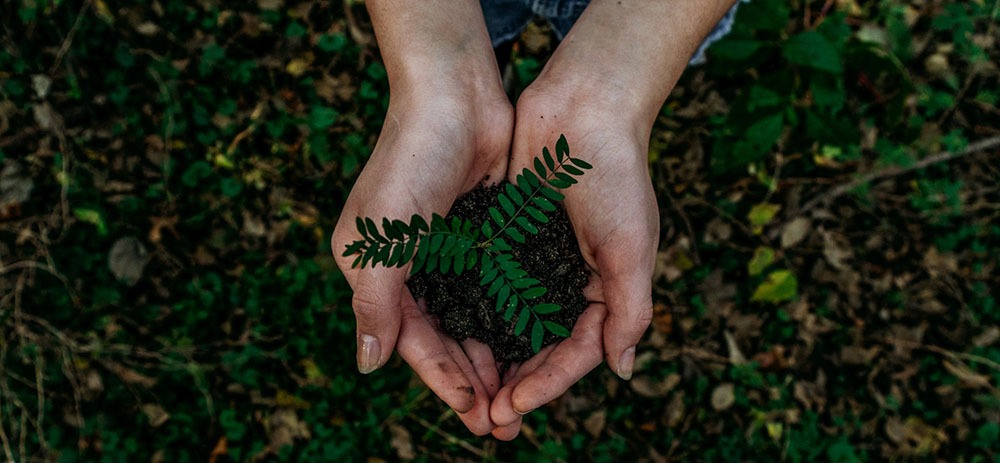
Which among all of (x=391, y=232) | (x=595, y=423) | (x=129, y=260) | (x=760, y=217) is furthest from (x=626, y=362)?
(x=129, y=260)

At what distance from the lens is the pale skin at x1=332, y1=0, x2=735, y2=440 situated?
2504 mm

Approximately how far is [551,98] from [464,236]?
92 centimetres

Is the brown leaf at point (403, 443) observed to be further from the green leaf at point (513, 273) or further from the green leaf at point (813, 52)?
the green leaf at point (813, 52)

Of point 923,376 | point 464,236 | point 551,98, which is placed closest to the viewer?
point 464,236

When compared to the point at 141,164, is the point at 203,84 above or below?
above

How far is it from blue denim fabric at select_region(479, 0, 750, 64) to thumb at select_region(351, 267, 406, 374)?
1367mm

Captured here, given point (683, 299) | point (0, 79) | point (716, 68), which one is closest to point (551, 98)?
point (716, 68)

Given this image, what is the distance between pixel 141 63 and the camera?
4.12 meters

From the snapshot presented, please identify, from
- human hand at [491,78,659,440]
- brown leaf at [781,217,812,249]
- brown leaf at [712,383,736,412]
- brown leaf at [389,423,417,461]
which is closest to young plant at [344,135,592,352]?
human hand at [491,78,659,440]

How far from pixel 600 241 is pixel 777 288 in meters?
1.82

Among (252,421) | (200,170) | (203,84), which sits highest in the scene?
(203,84)

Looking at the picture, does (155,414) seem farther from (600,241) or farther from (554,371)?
(600,241)

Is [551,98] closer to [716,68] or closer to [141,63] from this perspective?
[716,68]

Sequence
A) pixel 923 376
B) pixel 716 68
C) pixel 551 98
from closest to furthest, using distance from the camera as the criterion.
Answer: pixel 551 98 < pixel 716 68 < pixel 923 376
